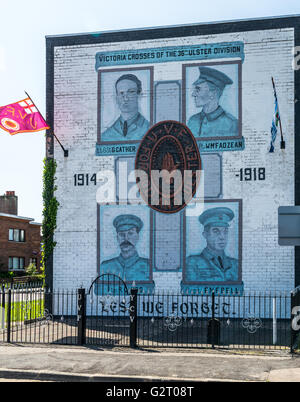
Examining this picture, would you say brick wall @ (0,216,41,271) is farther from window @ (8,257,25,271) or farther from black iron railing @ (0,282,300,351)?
black iron railing @ (0,282,300,351)

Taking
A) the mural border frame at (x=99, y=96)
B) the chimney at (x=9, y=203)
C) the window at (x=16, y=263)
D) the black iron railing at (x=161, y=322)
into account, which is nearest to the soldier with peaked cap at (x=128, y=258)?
the black iron railing at (x=161, y=322)

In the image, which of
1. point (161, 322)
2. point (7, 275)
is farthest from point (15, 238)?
point (161, 322)

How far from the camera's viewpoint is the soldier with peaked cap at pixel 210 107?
19.8m

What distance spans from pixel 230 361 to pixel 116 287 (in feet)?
28.7

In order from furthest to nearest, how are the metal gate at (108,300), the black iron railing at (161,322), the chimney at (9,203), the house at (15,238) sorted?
the chimney at (9,203), the house at (15,238), the metal gate at (108,300), the black iron railing at (161,322)

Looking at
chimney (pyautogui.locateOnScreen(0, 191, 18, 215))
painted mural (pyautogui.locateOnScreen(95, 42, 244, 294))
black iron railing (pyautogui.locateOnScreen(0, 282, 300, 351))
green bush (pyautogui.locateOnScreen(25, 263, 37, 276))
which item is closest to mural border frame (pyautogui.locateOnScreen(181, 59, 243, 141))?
painted mural (pyautogui.locateOnScreen(95, 42, 244, 294))

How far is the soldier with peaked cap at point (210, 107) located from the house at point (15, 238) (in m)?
31.4

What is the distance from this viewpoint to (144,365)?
11.2m

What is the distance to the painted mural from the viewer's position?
19.5 meters

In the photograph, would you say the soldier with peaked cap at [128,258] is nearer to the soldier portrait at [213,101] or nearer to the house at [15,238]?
the soldier portrait at [213,101]

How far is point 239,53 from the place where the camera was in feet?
64.8

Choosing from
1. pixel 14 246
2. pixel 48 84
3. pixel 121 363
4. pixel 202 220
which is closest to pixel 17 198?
pixel 14 246

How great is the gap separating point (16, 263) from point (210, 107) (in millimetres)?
35768

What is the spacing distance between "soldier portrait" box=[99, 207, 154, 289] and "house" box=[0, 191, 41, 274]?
2959 centimetres
